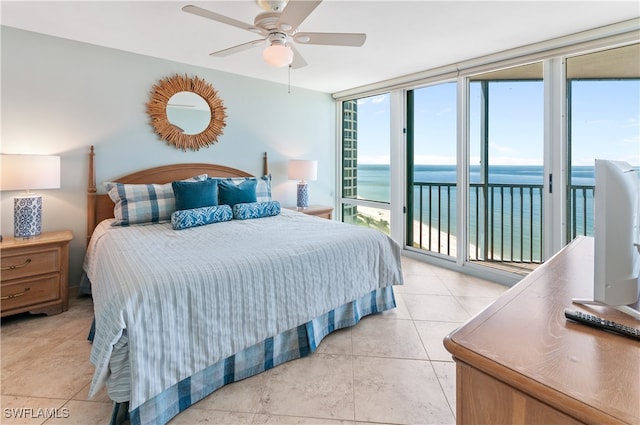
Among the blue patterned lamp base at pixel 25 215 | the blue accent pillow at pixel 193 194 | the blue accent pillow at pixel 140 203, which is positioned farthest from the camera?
the blue accent pillow at pixel 193 194

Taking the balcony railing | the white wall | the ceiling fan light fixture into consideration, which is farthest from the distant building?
the ceiling fan light fixture

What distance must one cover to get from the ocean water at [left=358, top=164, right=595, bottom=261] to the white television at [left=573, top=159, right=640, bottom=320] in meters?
2.69

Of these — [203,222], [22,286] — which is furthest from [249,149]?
[22,286]

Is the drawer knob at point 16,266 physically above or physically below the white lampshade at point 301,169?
below

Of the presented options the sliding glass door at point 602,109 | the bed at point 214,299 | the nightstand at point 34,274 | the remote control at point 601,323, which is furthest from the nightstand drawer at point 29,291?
the sliding glass door at point 602,109

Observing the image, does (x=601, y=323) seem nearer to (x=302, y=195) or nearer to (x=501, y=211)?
(x=501, y=211)

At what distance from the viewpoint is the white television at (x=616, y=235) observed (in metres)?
0.85

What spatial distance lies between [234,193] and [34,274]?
5.59 ft

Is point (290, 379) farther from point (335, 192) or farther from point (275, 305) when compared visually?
point (335, 192)

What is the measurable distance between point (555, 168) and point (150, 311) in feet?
11.4

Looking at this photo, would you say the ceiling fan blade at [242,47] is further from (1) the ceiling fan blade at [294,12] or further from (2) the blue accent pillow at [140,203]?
(2) the blue accent pillow at [140,203]

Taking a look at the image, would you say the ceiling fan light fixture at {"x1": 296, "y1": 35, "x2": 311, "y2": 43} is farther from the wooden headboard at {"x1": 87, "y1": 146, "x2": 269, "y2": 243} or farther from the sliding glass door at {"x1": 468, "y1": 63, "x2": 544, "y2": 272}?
the sliding glass door at {"x1": 468, "y1": 63, "x2": 544, "y2": 272}

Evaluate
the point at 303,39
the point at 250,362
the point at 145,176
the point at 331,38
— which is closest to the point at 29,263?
the point at 145,176

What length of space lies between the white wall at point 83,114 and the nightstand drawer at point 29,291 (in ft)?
1.43
